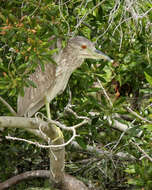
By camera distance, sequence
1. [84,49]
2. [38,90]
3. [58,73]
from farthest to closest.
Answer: [38,90] → [58,73] → [84,49]

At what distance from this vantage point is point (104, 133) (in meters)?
4.02

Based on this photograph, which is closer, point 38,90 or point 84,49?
point 84,49

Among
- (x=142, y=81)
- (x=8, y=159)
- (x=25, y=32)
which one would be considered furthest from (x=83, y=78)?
(x=8, y=159)

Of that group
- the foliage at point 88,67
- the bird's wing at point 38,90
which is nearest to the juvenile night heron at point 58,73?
the bird's wing at point 38,90

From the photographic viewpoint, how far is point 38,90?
108 inches

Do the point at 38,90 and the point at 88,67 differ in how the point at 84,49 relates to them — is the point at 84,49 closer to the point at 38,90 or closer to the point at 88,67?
the point at 88,67

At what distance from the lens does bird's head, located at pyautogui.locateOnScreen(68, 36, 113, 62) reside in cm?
241

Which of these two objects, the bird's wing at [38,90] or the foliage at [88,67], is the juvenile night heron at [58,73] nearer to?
the bird's wing at [38,90]

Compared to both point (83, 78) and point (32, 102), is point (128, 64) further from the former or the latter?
point (32, 102)

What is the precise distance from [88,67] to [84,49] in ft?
1.26

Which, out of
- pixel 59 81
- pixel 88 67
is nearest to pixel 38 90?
pixel 59 81

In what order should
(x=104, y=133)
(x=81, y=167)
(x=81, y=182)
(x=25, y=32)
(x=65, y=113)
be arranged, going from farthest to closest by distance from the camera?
(x=104, y=133) → (x=81, y=167) → (x=81, y=182) → (x=65, y=113) → (x=25, y=32)

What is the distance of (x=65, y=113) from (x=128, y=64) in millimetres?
783

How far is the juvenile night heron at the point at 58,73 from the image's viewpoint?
2.46 metres
